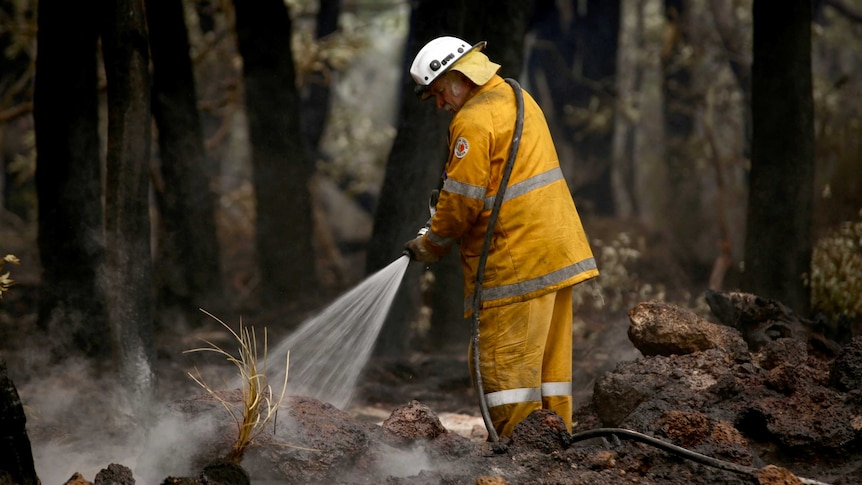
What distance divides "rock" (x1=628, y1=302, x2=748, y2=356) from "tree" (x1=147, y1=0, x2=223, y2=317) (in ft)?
18.0

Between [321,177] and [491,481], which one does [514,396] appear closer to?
[491,481]

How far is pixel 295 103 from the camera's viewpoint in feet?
34.7

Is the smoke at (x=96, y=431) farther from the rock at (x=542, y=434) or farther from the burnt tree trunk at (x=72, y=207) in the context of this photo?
the rock at (x=542, y=434)

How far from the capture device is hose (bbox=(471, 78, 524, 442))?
4941 mm

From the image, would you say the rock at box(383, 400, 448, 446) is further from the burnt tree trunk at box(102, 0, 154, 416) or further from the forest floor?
the burnt tree trunk at box(102, 0, 154, 416)

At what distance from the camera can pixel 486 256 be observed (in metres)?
5.05

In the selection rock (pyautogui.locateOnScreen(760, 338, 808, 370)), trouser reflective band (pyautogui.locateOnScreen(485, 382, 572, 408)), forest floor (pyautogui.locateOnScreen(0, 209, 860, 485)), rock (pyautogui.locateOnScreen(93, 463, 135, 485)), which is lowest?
forest floor (pyautogui.locateOnScreen(0, 209, 860, 485))

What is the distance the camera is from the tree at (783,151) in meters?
7.47

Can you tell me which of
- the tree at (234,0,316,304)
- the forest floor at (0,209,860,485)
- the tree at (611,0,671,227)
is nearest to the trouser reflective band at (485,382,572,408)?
the forest floor at (0,209,860,485)

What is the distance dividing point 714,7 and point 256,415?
11.3 meters

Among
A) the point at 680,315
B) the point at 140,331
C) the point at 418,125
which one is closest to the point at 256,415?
the point at 140,331

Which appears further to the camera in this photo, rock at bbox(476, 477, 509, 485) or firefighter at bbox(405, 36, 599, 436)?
firefighter at bbox(405, 36, 599, 436)

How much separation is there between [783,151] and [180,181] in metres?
5.65

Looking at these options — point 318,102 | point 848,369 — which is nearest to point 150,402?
point 848,369
